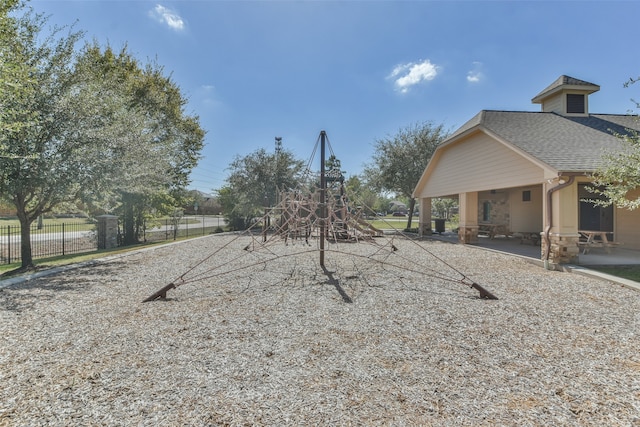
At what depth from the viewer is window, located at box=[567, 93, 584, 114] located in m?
13.1

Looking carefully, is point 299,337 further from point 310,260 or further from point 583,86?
point 583,86

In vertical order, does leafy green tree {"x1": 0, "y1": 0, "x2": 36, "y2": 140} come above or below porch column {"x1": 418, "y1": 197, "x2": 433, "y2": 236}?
above

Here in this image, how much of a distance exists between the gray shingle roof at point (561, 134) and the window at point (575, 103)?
571 mm

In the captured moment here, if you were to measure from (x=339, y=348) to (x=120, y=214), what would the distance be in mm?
16665

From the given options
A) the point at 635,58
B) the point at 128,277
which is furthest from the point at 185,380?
the point at 635,58

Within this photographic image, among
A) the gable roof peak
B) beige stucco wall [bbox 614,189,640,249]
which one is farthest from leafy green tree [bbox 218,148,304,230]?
beige stucco wall [bbox 614,189,640,249]

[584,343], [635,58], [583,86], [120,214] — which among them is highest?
[583,86]

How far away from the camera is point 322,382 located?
2.76m

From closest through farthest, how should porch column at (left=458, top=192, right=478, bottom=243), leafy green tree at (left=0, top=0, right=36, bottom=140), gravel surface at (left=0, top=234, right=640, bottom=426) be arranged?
gravel surface at (left=0, top=234, right=640, bottom=426), leafy green tree at (left=0, top=0, right=36, bottom=140), porch column at (left=458, top=192, right=478, bottom=243)

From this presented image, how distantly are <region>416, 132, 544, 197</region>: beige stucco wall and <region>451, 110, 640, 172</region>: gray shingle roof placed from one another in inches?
21.9

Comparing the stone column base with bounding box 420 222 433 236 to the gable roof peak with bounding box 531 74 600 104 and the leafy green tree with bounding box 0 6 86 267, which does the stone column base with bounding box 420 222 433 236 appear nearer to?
the gable roof peak with bounding box 531 74 600 104

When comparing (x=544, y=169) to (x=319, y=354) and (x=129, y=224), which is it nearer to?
(x=319, y=354)

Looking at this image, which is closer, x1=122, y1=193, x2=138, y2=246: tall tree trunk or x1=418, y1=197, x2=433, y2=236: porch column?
x1=122, y1=193, x2=138, y2=246: tall tree trunk

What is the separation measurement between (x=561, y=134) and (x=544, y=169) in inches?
146
